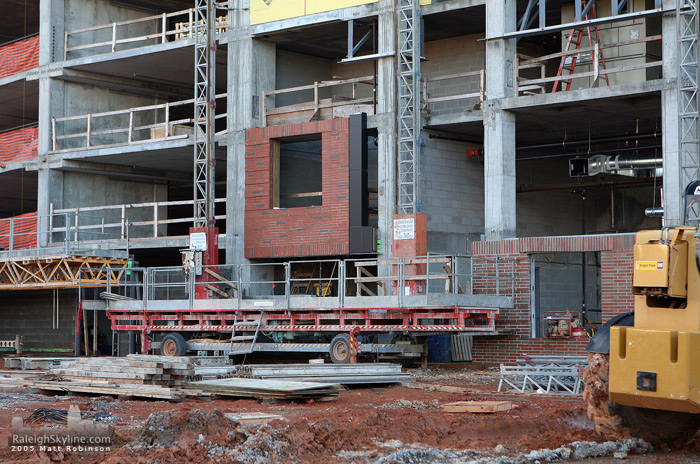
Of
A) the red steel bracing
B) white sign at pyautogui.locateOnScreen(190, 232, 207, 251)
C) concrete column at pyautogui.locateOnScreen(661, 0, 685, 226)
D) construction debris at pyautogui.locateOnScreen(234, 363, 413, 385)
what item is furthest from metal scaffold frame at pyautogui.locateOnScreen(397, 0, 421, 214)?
construction debris at pyautogui.locateOnScreen(234, 363, 413, 385)

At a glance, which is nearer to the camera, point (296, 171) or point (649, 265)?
point (649, 265)

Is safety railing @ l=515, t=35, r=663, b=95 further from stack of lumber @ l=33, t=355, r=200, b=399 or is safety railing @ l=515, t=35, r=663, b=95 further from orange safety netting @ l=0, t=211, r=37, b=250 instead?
orange safety netting @ l=0, t=211, r=37, b=250

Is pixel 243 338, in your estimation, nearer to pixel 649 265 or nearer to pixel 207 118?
pixel 207 118

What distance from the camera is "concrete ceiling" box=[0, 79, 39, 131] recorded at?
3862cm

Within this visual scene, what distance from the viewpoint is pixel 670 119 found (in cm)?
2405

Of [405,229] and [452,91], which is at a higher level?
[452,91]

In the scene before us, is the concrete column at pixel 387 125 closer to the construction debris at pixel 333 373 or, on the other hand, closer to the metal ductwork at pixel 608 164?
the metal ductwork at pixel 608 164

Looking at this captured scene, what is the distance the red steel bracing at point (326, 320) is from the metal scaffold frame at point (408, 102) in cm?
407

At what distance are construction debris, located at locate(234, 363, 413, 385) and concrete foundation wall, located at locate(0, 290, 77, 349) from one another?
1817 cm

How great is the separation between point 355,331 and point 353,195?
255 inches

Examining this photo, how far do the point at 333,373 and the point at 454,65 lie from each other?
14.8 meters

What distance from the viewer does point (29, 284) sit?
1280 inches

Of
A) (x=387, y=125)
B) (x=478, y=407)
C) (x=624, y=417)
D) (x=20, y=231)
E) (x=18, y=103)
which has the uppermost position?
(x=18, y=103)

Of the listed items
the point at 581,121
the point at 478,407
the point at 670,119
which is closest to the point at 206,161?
the point at 581,121
